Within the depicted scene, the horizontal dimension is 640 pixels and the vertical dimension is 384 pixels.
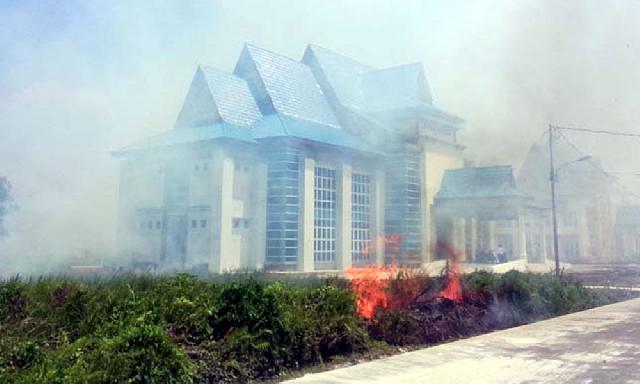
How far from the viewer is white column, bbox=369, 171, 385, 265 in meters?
25.3

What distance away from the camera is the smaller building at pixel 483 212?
26203 mm

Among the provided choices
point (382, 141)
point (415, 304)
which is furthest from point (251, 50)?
point (415, 304)

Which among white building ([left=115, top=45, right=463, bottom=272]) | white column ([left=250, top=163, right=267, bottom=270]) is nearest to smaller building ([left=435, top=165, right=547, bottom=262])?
white building ([left=115, top=45, right=463, bottom=272])

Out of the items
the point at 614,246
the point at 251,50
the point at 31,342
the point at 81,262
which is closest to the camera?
the point at 31,342

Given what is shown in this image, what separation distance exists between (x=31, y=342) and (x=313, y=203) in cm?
1751

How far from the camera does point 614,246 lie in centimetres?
4281

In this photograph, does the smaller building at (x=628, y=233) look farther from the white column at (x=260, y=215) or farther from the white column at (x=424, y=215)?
the white column at (x=260, y=215)

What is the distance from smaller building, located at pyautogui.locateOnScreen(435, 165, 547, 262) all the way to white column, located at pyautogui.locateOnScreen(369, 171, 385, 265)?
12.7 ft

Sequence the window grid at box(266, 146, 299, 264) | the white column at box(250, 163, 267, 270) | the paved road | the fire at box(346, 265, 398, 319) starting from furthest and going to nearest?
1. the white column at box(250, 163, 267, 270)
2. the window grid at box(266, 146, 299, 264)
3. the fire at box(346, 265, 398, 319)
4. the paved road

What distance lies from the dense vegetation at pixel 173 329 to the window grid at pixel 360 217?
16730 mm

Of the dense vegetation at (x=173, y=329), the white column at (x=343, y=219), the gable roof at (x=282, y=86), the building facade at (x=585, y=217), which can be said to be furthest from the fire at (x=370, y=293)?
the building facade at (x=585, y=217)

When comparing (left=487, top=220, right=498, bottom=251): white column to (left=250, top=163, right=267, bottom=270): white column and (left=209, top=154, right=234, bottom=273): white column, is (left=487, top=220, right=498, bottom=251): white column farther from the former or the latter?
Answer: (left=209, top=154, right=234, bottom=273): white column

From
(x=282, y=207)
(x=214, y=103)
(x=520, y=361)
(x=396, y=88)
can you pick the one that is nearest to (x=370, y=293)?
(x=520, y=361)

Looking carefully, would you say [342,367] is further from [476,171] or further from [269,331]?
[476,171]
